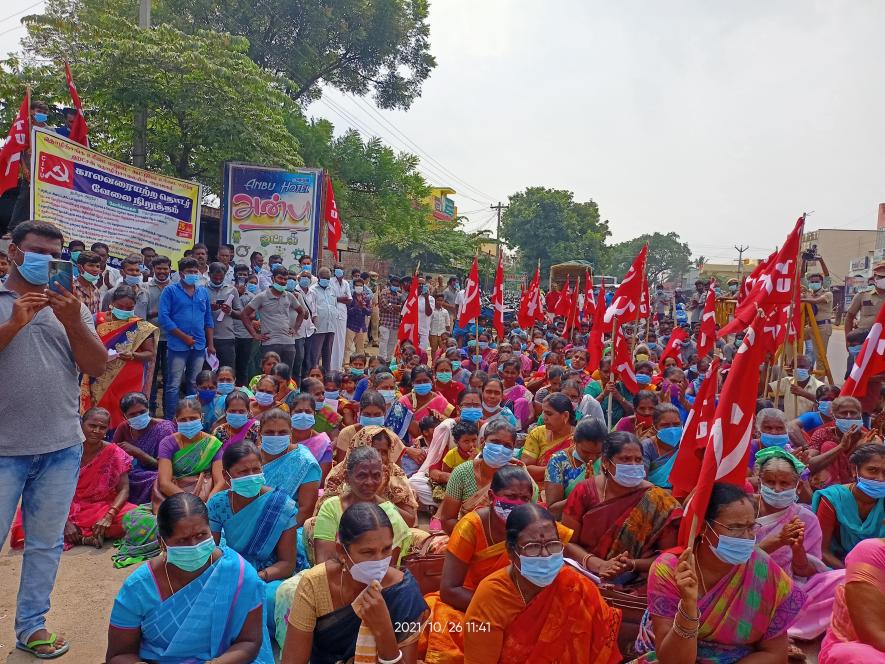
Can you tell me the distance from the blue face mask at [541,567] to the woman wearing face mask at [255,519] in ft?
5.10

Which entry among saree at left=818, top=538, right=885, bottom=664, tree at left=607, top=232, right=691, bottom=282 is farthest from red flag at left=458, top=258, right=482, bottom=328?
tree at left=607, top=232, right=691, bottom=282

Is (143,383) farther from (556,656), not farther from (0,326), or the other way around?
(556,656)

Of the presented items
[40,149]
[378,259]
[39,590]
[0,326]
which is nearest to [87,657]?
[39,590]

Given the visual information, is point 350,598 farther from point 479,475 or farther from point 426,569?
point 479,475

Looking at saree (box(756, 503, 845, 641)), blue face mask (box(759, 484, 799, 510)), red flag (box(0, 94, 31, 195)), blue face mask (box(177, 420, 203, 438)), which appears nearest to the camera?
blue face mask (box(759, 484, 799, 510))

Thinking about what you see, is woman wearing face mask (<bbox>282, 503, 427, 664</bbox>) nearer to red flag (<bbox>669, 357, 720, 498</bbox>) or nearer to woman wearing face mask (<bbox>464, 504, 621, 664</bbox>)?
woman wearing face mask (<bbox>464, 504, 621, 664</bbox>)

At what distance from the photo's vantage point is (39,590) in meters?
3.41

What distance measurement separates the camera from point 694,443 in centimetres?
419

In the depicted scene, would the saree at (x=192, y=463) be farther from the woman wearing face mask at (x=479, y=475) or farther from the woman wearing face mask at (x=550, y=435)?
the woman wearing face mask at (x=550, y=435)

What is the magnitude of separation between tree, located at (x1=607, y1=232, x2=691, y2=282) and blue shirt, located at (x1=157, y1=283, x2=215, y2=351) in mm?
78325

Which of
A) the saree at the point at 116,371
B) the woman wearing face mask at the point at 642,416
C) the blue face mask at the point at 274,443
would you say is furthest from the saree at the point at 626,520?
the saree at the point at 116,371

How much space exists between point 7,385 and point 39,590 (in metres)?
1.05

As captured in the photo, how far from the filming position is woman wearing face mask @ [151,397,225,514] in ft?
17.4

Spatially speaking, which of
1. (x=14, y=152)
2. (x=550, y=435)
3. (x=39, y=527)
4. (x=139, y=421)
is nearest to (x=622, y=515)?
(x=550, y=435)
